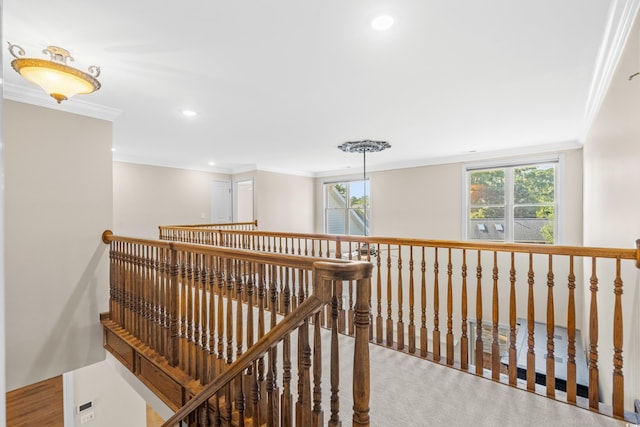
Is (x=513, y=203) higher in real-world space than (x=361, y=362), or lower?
higher

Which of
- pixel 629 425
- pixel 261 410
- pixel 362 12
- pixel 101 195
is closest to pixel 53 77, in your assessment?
pixel 101 195

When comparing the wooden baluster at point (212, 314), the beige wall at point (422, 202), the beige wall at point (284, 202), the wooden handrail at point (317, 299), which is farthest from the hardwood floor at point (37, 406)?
the beige wall at point (422, 202)

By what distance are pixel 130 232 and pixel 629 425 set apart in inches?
273

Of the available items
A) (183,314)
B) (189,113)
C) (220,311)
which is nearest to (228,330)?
(220,311)

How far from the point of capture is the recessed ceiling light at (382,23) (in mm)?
1953

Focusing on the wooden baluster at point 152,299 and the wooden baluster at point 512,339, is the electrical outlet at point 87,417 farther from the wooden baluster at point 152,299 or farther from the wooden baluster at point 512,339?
the wooden baluster at point 512,339

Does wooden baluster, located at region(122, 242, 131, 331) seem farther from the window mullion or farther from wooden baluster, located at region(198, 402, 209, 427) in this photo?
the window mullion

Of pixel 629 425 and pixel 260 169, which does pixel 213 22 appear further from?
pixel 260 169

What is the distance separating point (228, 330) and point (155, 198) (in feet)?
17.9

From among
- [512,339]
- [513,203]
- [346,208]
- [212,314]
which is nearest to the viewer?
[212,314]

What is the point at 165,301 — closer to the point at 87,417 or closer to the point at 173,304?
the point at 173,304

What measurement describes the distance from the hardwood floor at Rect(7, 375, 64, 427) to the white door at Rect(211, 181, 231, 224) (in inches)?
158

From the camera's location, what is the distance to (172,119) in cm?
391

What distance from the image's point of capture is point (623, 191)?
2.19 meters
